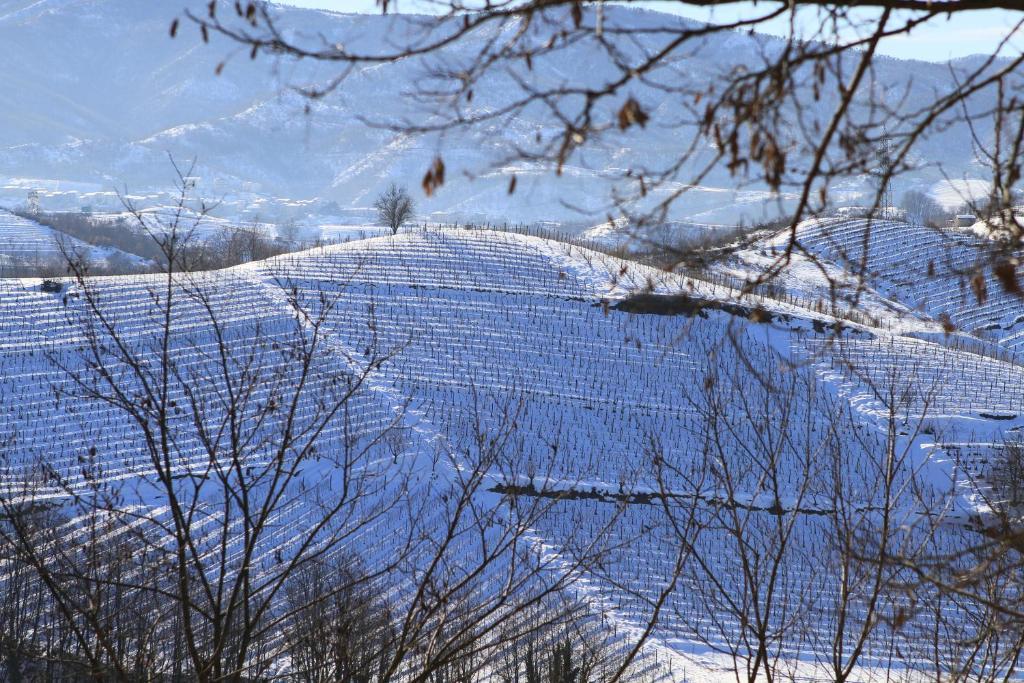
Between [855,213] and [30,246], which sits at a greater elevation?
[855,213]

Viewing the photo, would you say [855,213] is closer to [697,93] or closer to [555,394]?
[555,394]

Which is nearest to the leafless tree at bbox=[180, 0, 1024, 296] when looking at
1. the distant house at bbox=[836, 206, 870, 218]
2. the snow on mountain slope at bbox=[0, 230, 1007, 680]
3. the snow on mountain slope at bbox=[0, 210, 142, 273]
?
the distant house at bbox=[836, 206, 870, 218]

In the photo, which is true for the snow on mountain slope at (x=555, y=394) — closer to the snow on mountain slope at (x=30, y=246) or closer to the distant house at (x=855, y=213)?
the distant house at (x=855, y=213)

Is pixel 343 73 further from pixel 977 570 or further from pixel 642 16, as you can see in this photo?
pixel 977 570

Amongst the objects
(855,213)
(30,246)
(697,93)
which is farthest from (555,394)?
(30,246)

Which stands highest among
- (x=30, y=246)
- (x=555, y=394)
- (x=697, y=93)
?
(x=697, y=93)

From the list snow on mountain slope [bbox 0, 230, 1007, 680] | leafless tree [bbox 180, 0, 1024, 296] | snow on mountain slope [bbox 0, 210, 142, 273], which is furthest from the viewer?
snow on mountain slope [bbox 0, 210, 142, 273]

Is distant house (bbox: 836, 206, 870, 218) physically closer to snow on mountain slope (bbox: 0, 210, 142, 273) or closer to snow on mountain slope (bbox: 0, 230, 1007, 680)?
snow on mountain slope (bbox: 0, 230, 1007, 680)

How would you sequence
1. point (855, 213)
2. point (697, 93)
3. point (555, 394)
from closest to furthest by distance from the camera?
point (697, 93), point (855, 213), point (555, 394)
